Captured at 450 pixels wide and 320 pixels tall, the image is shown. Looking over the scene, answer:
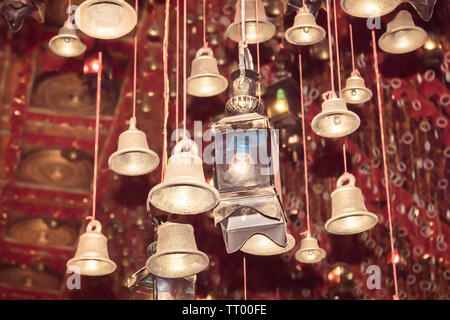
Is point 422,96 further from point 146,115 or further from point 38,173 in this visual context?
point 38,173

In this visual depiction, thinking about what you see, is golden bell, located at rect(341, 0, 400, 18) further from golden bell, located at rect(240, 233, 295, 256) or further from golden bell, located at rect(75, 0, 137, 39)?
golden bell, located at rect(240, 233, 295, 256)

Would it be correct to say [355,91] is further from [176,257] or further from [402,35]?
[176,257]

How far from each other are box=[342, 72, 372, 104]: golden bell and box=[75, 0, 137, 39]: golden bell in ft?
6.48

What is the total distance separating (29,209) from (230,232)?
25.0ft

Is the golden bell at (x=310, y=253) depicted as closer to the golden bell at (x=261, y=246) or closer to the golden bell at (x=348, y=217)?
A: the golden bell at (x=348, y=217)

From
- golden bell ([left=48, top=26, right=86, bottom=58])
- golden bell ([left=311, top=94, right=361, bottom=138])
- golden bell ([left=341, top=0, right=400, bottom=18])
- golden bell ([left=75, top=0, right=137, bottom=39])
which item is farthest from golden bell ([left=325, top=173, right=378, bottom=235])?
golden bell ([left=48, top=26, right=86, bottom=58])

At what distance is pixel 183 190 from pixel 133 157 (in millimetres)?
1082

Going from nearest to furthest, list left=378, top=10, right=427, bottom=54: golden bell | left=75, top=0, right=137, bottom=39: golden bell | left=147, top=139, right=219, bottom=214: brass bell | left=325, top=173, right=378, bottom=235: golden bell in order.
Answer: left=147, top=139, right=219, bottom=214: brass bell, left=75, top=0, right=137, bottom=39: golden bell, left=325, top=173, right=378, bottom=235: golden bell, left=378, top=10, right=427, bottom=54: golden bell

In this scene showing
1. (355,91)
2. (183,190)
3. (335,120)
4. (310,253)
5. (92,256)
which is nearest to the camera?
(183,190)

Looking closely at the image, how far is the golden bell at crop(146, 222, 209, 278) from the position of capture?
421 centimetres

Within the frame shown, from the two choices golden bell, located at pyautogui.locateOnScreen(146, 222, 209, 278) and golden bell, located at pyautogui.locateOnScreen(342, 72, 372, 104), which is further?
golden bell, located at pyautogui.locateOnScreen(342, 72, 372, 104)

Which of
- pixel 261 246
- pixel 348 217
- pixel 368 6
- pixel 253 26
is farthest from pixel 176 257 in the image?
pixel 253 26

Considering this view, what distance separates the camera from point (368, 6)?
430 centimetres
